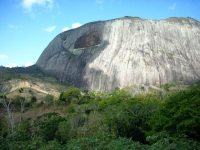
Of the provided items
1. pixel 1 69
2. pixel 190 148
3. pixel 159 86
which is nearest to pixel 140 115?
pixel 190 148

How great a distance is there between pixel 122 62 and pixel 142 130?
63783 mm

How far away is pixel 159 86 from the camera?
83812 millimetres

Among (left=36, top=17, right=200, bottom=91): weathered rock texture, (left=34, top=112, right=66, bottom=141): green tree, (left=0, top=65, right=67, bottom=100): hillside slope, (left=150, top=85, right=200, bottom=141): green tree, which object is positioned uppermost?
(left=36, top=17, right=200, bottom=91): weathered rock texture

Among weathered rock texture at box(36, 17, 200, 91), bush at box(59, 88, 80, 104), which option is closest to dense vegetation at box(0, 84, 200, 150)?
bush at box(59, 88, 80, 104)

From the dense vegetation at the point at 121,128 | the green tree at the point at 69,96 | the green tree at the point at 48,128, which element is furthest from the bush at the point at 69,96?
the green tree at the point at 48,128

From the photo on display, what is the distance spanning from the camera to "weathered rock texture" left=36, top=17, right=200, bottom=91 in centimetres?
8906

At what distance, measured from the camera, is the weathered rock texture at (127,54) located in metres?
89.1

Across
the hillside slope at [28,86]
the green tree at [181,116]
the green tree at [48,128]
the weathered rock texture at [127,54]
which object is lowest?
the green tree at [48,128]

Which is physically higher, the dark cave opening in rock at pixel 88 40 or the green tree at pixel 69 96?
the dark cave opening in rock at pixel 88 40

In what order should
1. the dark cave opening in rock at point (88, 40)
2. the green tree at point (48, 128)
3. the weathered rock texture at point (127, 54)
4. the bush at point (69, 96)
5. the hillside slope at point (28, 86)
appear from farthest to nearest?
the dark cave opening in rock at point (88, 40) < the weathered rock texture at point (127, 54) < the hillside slope at point (28, 86) < the bush at point (69, 96) < the green tree at point (48, 128)

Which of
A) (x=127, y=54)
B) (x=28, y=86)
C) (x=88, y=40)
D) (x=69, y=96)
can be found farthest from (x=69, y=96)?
(x=88, y=40)

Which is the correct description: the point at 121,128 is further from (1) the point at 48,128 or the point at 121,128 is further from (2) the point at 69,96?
(2) the point at 69,96

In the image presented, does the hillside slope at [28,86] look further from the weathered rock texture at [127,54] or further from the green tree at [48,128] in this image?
the green tree at [48,128]

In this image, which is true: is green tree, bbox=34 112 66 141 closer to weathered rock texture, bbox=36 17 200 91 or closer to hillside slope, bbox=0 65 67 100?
hillside slope, bbox=0 65 67 100
